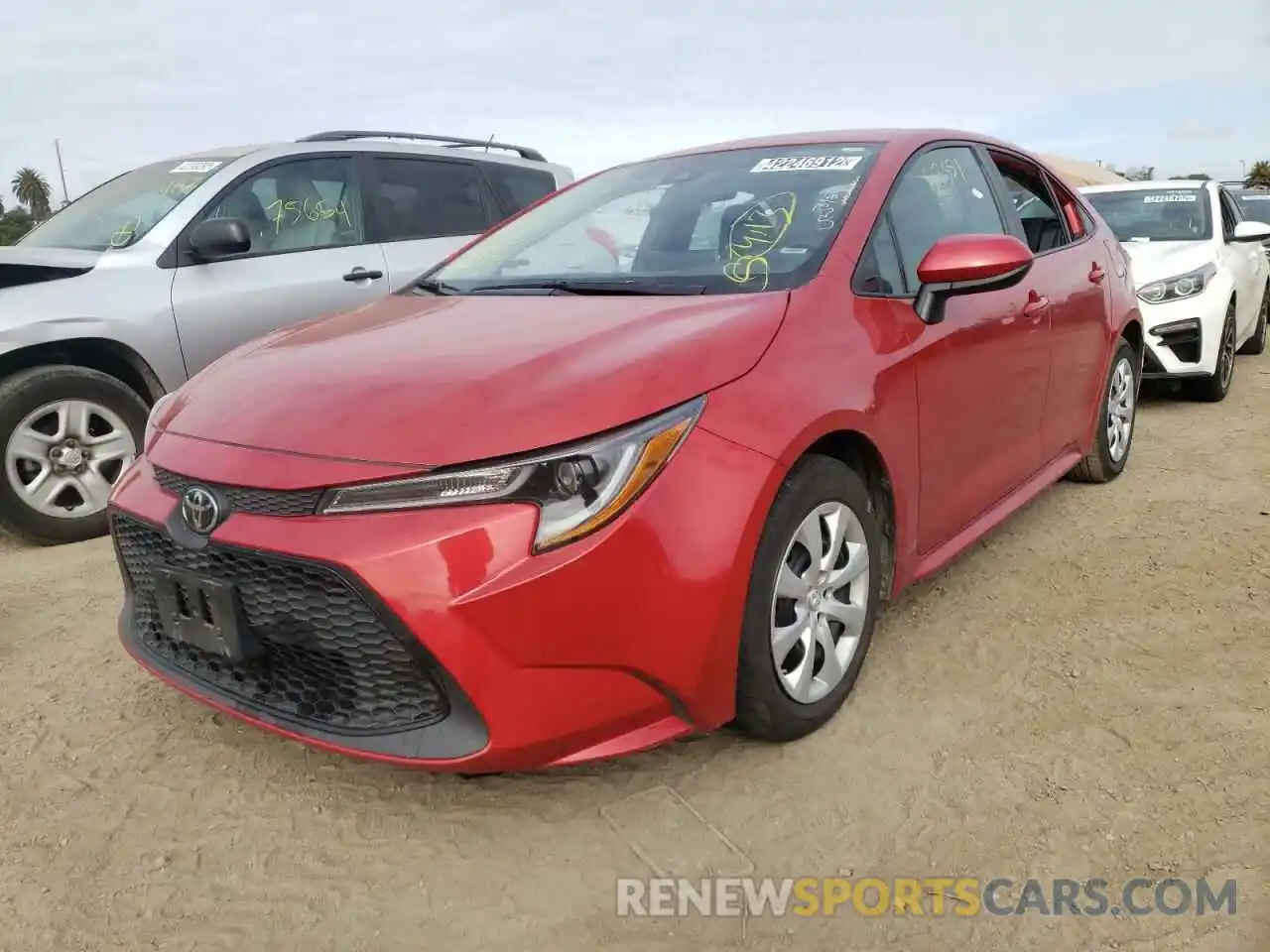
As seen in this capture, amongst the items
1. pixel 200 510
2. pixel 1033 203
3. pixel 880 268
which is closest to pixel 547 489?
pixel 200 510

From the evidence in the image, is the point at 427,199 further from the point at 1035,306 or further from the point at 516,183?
the point at 1035,306

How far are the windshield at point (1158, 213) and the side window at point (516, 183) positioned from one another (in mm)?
3879

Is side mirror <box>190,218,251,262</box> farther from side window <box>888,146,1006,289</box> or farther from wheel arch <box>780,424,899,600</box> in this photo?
wheel arch <box>780,424,899,600</box>

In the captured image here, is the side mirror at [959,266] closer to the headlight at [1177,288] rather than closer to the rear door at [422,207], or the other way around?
the rear door at [422,207]

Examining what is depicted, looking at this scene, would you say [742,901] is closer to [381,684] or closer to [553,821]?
[553,821]

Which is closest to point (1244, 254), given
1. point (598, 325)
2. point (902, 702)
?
point (902, 702)

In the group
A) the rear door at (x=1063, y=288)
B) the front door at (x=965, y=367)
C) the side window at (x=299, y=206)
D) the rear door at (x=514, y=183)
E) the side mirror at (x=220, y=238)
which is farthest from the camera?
the rear door at (x=514, y=183)

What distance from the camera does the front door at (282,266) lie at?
442 centimetres

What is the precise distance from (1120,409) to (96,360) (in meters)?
4.57

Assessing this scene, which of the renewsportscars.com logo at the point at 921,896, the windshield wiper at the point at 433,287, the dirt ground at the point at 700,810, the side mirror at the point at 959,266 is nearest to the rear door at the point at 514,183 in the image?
the windshield wiper at the point at 433,287

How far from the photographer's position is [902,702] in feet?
8.71

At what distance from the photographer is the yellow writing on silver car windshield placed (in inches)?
191

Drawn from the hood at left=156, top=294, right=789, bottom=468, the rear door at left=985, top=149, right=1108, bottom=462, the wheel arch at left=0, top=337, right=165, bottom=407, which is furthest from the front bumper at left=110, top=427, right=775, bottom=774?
the wheel arch at left=0, top=337, right=165, bottom=407

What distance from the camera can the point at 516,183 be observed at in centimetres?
603
